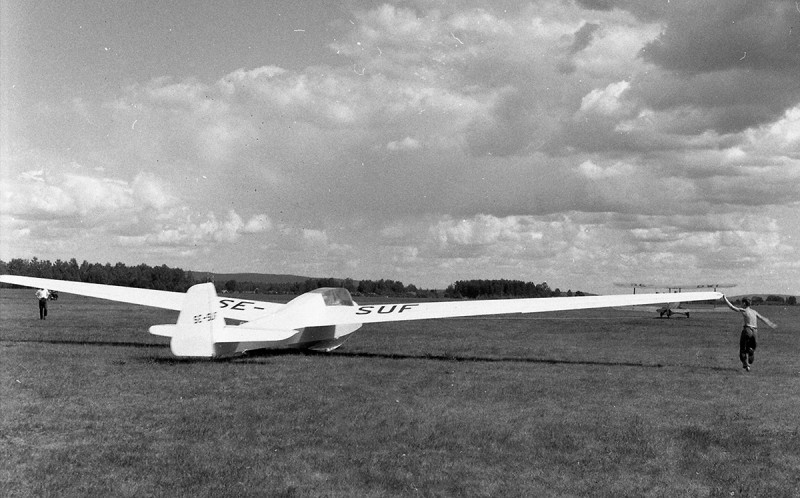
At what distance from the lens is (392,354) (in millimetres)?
17156

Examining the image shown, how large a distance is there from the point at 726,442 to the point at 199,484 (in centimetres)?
591

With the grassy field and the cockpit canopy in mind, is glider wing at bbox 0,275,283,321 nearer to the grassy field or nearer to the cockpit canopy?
the cockpit canopy

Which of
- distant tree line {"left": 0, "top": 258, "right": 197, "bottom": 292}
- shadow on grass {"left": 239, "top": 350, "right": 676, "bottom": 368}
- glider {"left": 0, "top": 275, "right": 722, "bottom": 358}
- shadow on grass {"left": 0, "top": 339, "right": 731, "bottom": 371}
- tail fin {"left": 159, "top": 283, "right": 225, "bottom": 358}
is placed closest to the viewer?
tail fin {"left": 159, "top": 283, "right": 225, "bottom": 358}

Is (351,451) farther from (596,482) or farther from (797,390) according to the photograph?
(797,390)

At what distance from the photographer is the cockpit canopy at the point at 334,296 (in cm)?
1759

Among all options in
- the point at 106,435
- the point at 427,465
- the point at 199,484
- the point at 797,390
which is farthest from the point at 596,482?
the point at 797,390

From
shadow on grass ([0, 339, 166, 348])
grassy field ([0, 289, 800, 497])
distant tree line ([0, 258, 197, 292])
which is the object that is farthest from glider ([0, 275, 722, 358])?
distant tree line ([0, 258, 197, 292])

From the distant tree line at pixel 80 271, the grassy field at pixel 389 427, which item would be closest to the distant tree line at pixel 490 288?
the distant tree line at pixel 80 271

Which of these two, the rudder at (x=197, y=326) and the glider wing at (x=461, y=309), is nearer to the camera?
the rudder at (x=197, y=326)

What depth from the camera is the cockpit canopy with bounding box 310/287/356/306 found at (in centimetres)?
1759

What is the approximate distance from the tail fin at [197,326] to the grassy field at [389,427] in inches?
16.3

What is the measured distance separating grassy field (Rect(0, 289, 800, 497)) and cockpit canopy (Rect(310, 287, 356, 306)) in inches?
90.6

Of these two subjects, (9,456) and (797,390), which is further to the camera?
(797,390)

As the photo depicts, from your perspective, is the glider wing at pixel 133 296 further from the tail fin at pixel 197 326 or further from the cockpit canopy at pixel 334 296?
the tail fin at pixel 197 326
